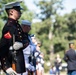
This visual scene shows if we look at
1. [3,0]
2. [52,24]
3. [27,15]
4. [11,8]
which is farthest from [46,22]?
[11,8]

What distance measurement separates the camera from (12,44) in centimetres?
536

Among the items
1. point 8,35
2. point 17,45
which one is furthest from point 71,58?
point 8,35

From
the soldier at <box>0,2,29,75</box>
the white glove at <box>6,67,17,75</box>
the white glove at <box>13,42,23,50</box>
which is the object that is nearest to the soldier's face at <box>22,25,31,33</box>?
the soldier at <box>0,2,29,75</box>

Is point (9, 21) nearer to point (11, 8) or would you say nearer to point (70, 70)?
point (11, 8)

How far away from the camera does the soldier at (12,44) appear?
5.34 metres

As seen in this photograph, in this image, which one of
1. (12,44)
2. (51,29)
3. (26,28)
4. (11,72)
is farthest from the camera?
(51,29)

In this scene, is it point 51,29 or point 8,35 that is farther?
point 51,29

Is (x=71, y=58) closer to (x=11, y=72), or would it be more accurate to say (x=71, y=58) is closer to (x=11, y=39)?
(x=11, y=39)

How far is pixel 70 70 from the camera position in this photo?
14711mm

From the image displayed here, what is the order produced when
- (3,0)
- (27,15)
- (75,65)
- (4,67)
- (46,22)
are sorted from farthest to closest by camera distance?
1. (46,22)
2. (27,15)
3. (3,0)
4. (75,65)
5. (4,67)

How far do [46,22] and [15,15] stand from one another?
6600 centimetres

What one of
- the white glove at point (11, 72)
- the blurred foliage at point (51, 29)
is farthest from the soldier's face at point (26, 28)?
the blurred foliage at point (51, 29)

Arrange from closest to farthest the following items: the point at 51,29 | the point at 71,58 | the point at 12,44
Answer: the point at 12,44 → the point at 71,58 → the point at 51,29

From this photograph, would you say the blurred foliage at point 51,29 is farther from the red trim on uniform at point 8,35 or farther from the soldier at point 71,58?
the red trim on uniform at point 8,35
